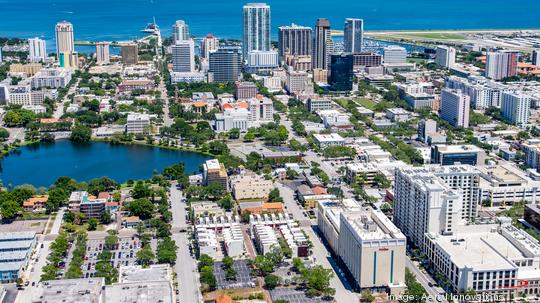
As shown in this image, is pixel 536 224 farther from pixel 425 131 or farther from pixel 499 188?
pixel 425 131

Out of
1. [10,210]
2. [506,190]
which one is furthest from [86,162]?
[506,190]

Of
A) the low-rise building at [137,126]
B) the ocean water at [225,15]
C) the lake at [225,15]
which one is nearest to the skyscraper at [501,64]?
the low-rise building at [137,126]

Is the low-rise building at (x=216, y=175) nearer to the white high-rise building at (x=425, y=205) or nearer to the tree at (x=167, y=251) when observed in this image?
the tree at (x=167, y=251)

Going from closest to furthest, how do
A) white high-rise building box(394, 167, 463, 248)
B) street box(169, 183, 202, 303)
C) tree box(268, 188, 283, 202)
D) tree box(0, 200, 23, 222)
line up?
1. street box(169, 183, 202, 303)
2. white high-rise building box(394, 167, 463, 248)
3. tree box(0, 200, 23, 222)
4. tree box(268, 188, 283, 202)

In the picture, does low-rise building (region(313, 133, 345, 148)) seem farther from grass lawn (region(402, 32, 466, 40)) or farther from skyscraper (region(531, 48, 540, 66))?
grass lawn (region(402, 32, 466, 40))

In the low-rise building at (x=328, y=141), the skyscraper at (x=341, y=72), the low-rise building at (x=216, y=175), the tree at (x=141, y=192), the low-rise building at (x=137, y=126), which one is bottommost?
the tree at (x=141, y=192)

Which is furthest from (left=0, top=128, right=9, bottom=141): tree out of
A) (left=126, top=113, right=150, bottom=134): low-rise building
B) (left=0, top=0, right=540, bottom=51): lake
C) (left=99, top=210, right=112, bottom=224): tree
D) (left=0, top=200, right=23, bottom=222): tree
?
(left=0, top=0, right=540, bottom=51): lake

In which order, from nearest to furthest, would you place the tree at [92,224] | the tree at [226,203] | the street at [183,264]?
1. the street at [183,264]
2. the tree at [92,224]
3. the tree at [226,203]
